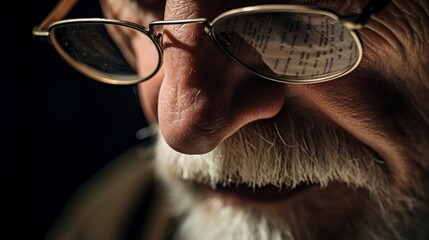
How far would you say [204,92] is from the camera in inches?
24.3

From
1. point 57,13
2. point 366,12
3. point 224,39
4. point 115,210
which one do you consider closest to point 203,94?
point 224,39

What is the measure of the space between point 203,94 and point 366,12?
18cm

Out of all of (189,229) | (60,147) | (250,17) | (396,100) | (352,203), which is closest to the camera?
(250,17)

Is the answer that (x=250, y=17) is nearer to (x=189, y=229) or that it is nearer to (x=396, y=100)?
(x=396, y=100)

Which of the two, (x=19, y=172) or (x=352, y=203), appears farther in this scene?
(x=19, y=172)

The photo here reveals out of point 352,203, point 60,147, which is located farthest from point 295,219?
point 60,147

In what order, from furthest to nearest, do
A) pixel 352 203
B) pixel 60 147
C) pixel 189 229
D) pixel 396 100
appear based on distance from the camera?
pixel 60 147, pixel 189 229, pixel 352 203, pixel 396 100

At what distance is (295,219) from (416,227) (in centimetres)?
16

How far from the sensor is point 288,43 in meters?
0.60

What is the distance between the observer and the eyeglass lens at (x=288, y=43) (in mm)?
578

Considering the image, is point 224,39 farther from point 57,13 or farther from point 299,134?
point 57,13

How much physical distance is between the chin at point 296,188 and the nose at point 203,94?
6 cm

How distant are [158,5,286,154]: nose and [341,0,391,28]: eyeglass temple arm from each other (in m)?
0.13

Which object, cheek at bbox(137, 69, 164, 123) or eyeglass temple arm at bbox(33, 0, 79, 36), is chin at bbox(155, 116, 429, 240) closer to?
cheek at bbox(137, 69, 164, 123)
